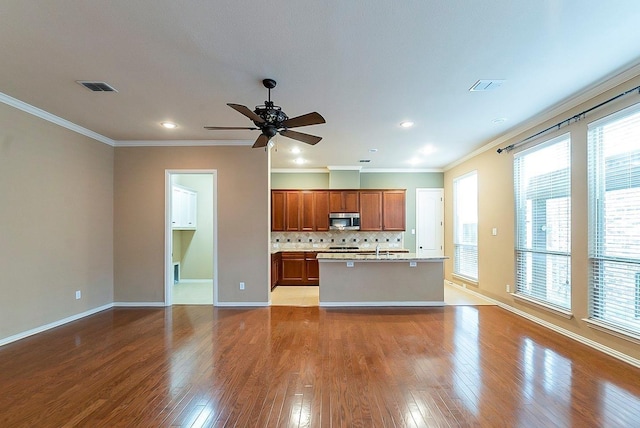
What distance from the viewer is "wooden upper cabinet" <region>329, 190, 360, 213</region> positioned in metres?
7.31

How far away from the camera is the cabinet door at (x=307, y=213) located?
7312 millimetres

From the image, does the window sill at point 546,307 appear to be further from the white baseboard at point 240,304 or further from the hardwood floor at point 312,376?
the white baseboard at point 240,304

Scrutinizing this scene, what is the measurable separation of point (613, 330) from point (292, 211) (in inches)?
228

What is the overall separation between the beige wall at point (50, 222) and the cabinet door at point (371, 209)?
5175 millimetres

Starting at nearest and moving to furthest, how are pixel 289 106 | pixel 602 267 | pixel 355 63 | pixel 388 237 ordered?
pixel 355 63
pixel 602 267
pixel 289 106
pixel 388 237

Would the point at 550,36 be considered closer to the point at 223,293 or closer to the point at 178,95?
the point at 178,95

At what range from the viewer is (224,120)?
421cm

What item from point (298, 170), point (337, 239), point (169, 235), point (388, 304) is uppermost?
point (298, 170)

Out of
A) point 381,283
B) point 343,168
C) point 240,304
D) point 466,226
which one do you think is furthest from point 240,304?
point 466,226

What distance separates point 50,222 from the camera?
405 cm

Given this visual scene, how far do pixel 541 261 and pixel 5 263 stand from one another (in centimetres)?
692

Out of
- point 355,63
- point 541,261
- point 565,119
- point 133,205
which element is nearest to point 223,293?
point 133,205

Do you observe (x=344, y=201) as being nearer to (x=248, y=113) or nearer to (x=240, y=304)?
(x=240, y=304)

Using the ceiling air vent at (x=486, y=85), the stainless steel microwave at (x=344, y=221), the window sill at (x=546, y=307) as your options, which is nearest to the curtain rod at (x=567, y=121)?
the ceiling air vent at (x=486, y=85)
